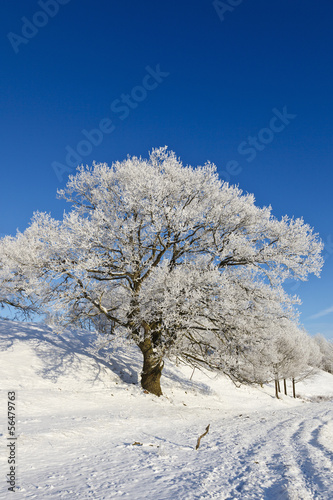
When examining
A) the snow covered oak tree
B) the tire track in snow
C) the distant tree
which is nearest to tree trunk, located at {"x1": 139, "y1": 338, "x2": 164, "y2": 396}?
the snow covered oak tree

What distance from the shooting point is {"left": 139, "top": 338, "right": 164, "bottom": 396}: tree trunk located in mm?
14625

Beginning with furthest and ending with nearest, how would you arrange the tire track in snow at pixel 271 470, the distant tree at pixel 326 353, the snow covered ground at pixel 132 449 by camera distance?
the distant tree at pixel 326 353, the snow covered ground at pixel 132 449, the tire track in snow at pixel 271 470

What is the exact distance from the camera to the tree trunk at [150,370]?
14.6 m

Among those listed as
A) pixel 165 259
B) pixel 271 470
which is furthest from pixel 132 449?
pixel 165 259

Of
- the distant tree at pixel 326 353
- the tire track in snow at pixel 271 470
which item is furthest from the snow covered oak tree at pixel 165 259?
the distant tree at pixel 326 353

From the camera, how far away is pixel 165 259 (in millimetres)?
13578

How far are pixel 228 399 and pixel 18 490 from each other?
68.9 feet

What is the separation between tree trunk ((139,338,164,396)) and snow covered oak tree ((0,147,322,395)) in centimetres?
5

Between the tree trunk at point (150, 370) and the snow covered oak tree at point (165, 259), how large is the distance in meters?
0.05

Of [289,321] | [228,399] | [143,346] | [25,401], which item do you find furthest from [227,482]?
[228,399]

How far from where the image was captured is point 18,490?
369 centimetres

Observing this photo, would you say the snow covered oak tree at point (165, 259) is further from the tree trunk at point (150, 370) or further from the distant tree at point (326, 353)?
the distant tree at point (326, 353)

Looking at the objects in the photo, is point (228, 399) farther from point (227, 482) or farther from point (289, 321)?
point (227, 482)

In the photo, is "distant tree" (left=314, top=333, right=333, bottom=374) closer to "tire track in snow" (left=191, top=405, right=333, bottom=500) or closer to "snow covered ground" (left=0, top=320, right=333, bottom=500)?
"snow covered ground" (left=0, top=320, right=333, bottom=500)
